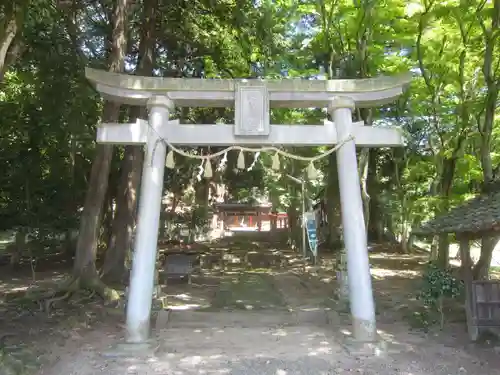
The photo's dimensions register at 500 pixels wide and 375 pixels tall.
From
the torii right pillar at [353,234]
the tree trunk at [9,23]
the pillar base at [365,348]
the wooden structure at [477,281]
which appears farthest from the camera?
the wooden structure at [477,281]

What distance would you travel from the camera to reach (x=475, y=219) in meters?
7.40

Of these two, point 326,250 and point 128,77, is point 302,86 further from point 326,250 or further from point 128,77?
point 326,250

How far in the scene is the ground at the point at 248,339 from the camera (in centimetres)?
629

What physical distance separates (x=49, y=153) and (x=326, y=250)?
50.9ft

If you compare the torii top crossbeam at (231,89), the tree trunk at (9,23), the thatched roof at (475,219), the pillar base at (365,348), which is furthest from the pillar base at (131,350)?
the thatched roof at (475,219)

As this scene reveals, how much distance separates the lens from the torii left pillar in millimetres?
6926

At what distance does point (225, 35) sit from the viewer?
1473cm

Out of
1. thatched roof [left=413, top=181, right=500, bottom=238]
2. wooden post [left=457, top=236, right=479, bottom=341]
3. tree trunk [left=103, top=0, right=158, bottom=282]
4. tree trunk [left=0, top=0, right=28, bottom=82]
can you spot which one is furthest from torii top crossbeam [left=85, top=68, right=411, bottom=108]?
tree trunk [left=103, top=0, right=158, bottom=282]

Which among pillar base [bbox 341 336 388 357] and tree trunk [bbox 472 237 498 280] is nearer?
pillar base [bbox 341 336 388 357]

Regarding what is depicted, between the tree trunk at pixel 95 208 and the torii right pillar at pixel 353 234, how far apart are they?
19.5 feet

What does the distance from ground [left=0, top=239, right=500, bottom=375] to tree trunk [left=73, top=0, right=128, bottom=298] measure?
718 mm

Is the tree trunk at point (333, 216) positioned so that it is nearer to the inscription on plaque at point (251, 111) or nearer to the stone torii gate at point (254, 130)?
the stone torii gate at point (254, 130)

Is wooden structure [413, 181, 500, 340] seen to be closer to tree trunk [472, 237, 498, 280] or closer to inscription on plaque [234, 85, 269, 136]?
tree trunk [472, 237, 498, 280]

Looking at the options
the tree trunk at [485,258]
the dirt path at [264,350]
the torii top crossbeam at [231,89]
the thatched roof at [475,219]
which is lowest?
the dirt path at [264,350]
